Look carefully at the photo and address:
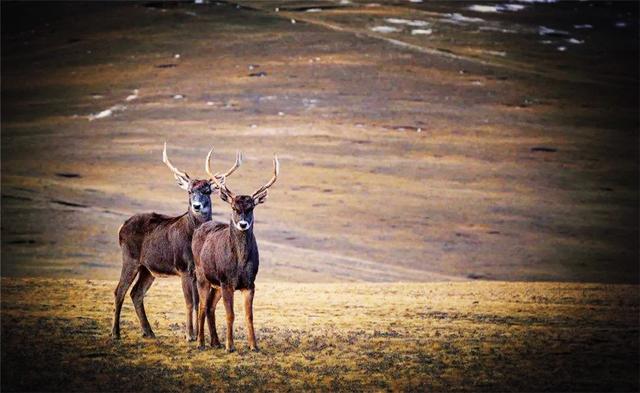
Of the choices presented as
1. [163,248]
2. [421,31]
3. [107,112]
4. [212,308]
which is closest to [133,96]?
[107,112]

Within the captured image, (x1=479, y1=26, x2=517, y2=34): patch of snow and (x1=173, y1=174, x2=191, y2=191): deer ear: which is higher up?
(x1=173, y1=174, x2=191, y2=191): deer ear

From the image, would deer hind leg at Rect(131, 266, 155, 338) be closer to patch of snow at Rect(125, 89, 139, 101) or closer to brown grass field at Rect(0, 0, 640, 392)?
brown grass field at Rect(0, 0, 640, 392)

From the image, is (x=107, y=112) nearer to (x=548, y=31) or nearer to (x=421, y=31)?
(x=421, y=31)

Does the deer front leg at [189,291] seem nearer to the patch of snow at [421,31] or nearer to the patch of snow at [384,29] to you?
the patch of snow at [384,29]

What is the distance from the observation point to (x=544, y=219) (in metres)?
50.7

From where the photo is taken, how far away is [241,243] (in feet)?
Answer: 56.4

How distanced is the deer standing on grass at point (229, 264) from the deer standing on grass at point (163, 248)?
0.44 m

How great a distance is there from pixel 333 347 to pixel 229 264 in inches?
105

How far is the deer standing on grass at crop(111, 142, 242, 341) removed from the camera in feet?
59.3

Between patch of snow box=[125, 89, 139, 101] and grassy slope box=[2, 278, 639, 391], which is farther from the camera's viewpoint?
patch of snow box=[125, 89, 139, 101]

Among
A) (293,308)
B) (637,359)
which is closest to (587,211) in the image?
(293,308)

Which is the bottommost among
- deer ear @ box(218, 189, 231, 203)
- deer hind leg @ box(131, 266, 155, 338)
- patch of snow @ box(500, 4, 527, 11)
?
patch of snow @ box(500, 4, 527, 11)

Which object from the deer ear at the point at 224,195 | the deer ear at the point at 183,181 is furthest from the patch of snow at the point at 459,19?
the deer ear at the point at 224,195

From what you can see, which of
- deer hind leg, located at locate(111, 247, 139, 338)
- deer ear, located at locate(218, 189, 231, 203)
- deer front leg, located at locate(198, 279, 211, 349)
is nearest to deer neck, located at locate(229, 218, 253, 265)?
deer ear, located at locate(218, 189, 231, 203)
